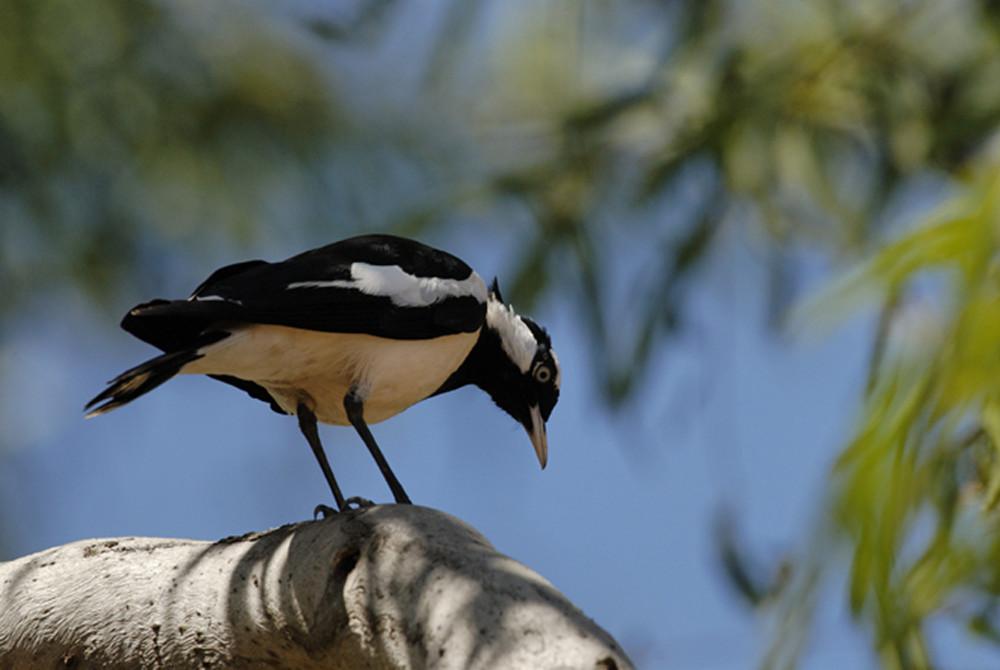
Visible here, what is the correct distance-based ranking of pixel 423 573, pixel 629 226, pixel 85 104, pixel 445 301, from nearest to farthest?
pixel 423 573, pixel 445 301, pixel 629 226, pixel 85 104

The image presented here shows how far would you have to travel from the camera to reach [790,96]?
343 centimetres

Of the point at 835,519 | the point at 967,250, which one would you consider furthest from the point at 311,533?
the point at 967,250

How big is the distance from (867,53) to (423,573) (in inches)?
97.2

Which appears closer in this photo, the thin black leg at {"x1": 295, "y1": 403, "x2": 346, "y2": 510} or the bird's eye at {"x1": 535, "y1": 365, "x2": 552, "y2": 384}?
the thin black leg at {"x1": 295, "y1": 403, "x2": 346, "y2": 510}

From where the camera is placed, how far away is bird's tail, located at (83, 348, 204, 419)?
6.27 ft

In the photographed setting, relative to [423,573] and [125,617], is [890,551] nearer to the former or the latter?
[423,573]

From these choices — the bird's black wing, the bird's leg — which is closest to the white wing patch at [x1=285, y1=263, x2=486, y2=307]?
the bird's black wing

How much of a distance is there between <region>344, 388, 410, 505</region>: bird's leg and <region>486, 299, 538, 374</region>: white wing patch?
0.62 m

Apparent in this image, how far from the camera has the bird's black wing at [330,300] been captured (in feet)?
6.94

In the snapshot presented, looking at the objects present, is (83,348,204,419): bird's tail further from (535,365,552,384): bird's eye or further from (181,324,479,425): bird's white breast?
(535,365,552,384): bird's eye

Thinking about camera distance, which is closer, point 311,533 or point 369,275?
point 311,533

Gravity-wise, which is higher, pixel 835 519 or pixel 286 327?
pixel 286 327

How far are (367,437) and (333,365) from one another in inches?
6.8

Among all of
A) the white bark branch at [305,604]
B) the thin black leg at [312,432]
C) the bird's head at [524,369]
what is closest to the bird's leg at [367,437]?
the thin black leg at [312,432]
